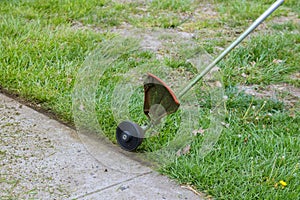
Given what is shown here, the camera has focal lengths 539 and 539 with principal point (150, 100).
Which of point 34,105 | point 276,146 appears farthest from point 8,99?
point 276,146

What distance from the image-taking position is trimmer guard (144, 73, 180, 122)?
8.88ft

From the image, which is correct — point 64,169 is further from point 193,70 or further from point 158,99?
point 193,70

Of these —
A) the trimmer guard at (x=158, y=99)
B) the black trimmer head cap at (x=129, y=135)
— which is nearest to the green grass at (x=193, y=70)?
the black trimmer head cap at (x=129, y=135)

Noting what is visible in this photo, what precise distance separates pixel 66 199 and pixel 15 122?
0.91m

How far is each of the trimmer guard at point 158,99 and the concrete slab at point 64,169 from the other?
298 millimetres

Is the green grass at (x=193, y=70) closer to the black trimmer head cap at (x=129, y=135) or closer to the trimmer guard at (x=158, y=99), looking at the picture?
the black trimmer head cap at (x=129, y=135)

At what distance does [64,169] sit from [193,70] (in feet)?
3.33

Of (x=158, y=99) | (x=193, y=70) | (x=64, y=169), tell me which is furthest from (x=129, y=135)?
(x=193, y=70)

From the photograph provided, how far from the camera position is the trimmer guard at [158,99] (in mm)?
2707

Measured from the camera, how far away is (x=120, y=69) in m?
3.82

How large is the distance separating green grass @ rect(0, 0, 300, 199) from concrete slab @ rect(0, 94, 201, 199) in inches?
5.3

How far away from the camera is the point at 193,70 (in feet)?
10.8

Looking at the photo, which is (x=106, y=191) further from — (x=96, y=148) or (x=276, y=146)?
A: (x=276, y=146)

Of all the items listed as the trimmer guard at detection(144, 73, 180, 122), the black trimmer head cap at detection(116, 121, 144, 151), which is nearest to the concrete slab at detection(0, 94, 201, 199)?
the black trimmer head cap at detection(116, 121, 144, 151)
